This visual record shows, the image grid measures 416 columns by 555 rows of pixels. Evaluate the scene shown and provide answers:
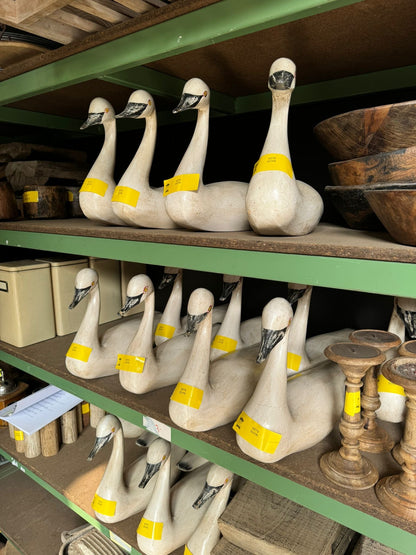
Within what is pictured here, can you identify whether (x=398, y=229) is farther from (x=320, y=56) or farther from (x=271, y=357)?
(x=320, y=56)

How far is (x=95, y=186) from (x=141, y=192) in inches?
6.8

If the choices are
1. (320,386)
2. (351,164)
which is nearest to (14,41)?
(351,164)

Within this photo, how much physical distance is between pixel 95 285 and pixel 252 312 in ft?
1.87

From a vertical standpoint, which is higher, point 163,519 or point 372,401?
point 372,401

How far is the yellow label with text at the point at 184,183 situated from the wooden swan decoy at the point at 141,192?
0.10 m

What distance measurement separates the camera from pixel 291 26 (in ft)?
2.39

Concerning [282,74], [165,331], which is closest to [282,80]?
[282,74]

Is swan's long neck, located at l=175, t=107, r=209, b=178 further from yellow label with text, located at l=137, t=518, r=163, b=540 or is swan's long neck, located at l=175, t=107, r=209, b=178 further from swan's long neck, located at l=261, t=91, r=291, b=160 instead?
yellow label with text, located at l=137, t=518, r=163, b=540

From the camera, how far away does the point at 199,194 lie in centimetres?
82

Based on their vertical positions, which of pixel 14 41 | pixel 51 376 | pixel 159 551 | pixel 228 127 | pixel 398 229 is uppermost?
pixel 14 41

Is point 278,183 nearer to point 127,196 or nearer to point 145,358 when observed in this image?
point 127,196

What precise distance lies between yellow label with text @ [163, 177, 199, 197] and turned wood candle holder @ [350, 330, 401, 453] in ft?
1.48

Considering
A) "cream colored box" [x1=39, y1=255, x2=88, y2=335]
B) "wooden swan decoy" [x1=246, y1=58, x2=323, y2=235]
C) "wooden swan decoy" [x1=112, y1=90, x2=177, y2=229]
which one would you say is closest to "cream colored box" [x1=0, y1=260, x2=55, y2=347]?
"cream colored box" [x1=39, y1=255, x2=88, y2=335]

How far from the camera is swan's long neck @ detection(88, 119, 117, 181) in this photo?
1.04 m
